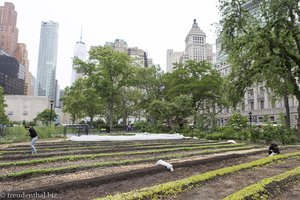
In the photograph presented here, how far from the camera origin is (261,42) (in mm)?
18531

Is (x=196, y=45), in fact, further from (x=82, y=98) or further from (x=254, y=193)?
(x=254, y=193)

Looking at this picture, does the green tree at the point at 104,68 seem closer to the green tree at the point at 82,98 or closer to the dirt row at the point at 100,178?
the green tree at the point at 82,98

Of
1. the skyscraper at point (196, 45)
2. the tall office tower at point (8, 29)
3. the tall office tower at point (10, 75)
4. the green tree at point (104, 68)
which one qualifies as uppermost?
the tall office tower at point (8, 29)

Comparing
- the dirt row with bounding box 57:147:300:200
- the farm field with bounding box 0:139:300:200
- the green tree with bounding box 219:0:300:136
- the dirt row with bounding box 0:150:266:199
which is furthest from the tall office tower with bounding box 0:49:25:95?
the dirt row with bounding box 57:147:300:200

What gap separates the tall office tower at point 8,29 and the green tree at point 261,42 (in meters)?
154

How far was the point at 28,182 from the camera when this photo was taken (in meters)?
6.13

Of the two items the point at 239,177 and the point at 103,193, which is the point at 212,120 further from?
the point at 103,193

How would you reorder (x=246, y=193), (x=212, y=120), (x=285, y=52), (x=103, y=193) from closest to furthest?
(x=246, y=193) < (x=103, y=193) < (x=285, y=52) < (x=212, y=120)

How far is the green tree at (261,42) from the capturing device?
1822cm

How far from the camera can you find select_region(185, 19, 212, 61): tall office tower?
95500 mm

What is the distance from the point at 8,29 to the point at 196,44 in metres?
122

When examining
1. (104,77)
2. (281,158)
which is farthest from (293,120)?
(281,158)

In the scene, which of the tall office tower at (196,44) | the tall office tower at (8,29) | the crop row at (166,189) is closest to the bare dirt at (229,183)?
the crop row at (166,189)

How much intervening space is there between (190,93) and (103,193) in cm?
3278
